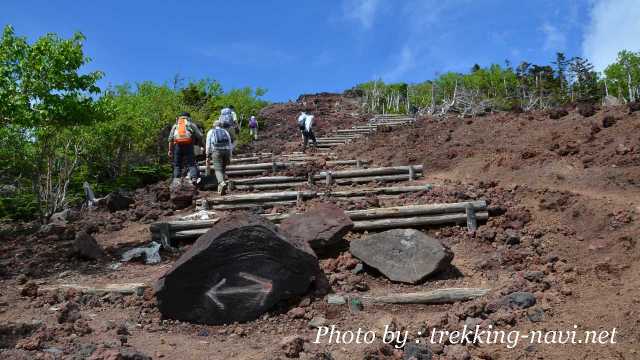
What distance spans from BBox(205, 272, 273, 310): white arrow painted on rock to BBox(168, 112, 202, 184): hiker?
6571 millimetres

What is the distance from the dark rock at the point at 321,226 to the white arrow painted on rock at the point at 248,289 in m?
1.18

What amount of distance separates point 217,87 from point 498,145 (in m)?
19.1

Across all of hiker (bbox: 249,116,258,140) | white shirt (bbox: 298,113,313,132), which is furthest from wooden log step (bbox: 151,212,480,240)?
hiker (bbox: 249,116,258,140)

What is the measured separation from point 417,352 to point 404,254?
2.05 metres

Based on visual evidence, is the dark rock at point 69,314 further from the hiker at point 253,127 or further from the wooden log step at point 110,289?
the hiker at point 253,127

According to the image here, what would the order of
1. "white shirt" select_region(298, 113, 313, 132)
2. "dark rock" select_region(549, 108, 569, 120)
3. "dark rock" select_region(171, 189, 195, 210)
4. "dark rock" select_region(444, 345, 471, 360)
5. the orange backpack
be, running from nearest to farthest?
"dark rock" select_region(444, 345, 471, 360)
"dark rock" select_region(171, 189, 195, 210)
the orange backpack
"dark rock" select_region(549, 108, 569, 120)
"white shirt" select_region(298, 113, 313, 132)

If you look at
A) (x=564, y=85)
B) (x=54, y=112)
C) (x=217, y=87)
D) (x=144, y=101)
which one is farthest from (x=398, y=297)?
(x=564, y=85)

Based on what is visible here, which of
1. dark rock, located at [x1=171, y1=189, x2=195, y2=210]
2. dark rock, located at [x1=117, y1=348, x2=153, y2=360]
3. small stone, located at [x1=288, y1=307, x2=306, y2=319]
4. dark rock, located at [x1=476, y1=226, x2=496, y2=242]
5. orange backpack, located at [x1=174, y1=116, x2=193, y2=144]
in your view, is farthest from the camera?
orange backpack, located at [x1=174, y1=116, x2=193, y2=144]

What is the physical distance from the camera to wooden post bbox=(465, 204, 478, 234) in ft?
25.0

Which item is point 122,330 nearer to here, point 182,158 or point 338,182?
point 182,158

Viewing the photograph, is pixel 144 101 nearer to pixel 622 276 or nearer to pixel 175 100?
pixel 175 100

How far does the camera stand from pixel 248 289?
5.44 meters

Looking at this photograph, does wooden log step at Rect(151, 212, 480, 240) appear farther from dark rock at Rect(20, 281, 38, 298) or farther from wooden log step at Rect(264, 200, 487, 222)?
dark rock at Rect(20, 281, 38, 298)

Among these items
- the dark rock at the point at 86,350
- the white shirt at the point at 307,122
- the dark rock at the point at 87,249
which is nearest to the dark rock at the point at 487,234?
the dark rock at the point at 86,350
